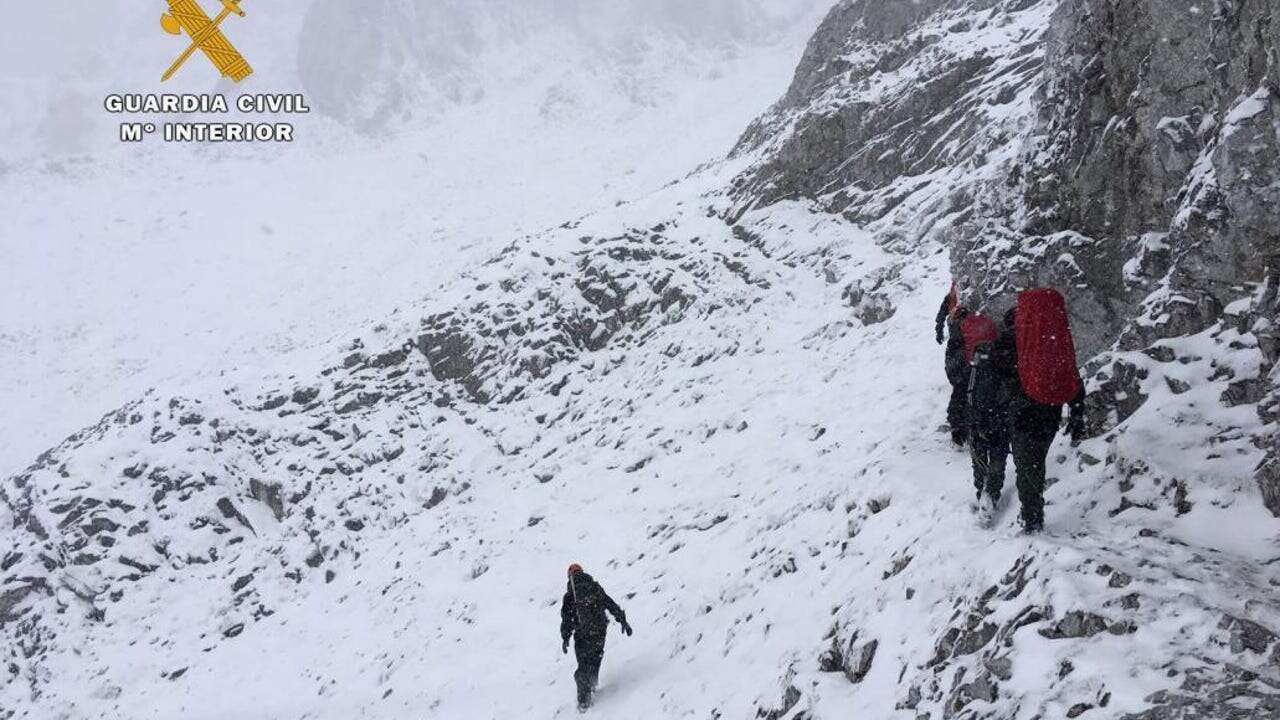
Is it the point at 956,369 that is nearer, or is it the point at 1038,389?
the point at 1038,389

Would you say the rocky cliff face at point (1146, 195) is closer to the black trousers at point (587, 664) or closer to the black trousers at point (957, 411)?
the black trousers at point (957, 411)

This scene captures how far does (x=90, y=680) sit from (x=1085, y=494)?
1842 centimetres

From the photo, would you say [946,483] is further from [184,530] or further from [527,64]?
[527,64]

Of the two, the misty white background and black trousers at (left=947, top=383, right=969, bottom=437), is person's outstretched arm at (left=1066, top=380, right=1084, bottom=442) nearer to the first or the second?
black trousers at (left=947, top=383, right=969, bottom=437)

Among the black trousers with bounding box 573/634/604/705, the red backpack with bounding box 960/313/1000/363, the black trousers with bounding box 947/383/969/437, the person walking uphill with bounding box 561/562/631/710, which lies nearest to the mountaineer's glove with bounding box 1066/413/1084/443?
the red backpack with bounding box 960/313/1000/363

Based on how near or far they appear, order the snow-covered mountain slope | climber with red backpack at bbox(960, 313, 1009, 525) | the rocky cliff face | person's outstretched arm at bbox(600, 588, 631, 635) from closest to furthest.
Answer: the snow-covered mountain slope, the rocky cliff face, climber with red backpack at bbox(960, 313, 1009, 525), person's outstretched arm at bbox(600, 588, 631, 635)

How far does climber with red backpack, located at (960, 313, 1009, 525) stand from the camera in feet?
22.3

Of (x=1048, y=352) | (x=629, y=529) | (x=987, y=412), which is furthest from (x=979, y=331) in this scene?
(x=629, y=529)

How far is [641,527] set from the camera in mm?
14672

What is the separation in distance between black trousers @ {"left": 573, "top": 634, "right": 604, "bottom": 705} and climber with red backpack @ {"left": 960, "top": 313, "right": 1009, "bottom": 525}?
4.64 m

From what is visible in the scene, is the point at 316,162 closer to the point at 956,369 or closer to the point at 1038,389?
the point at 956,369

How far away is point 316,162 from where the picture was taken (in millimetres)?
56125

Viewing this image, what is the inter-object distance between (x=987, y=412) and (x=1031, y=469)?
0.74 metres

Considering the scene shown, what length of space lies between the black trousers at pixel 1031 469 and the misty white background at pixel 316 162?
2389cm
